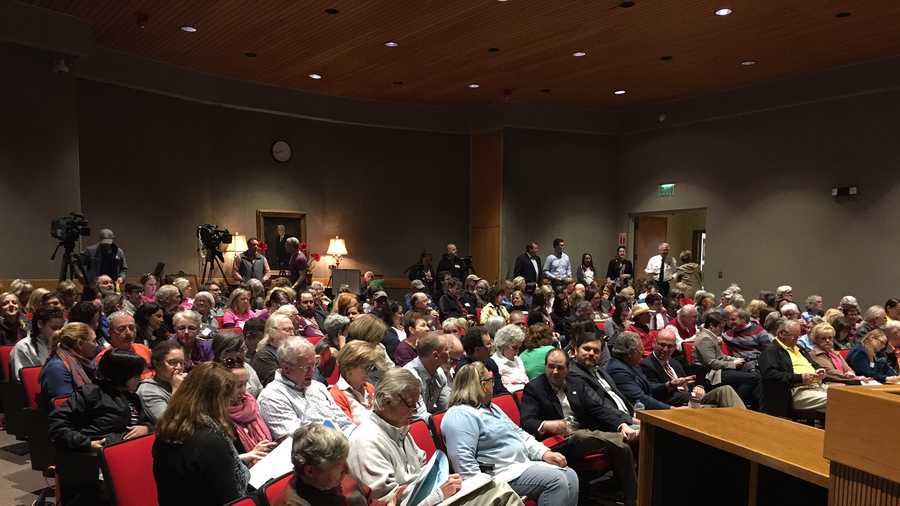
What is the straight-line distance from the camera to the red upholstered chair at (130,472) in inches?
94.7

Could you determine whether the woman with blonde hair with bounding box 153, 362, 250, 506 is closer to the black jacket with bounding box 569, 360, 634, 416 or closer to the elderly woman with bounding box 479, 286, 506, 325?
the black jacket with bounding box 569, 360, 634, 416

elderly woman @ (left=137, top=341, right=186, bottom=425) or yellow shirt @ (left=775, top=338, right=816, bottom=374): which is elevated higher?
elderly woman @ (left=137, top=341, right=186, bottom=425)

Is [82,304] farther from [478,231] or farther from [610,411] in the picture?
[478,231]

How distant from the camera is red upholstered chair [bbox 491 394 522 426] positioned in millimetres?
3629

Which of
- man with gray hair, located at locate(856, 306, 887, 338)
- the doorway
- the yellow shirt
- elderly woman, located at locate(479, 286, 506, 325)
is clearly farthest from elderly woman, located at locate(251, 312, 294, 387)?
the doorway

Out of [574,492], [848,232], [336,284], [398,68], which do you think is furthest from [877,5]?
[336,284]

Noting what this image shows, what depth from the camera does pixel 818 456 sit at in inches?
76.0

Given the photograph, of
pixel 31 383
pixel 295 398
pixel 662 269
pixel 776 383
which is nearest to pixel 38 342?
pixel 31 383

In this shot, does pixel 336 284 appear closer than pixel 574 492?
No

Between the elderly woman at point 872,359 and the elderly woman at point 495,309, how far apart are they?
10.6 feet

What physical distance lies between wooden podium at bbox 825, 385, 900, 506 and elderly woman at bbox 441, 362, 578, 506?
1716 millimetres

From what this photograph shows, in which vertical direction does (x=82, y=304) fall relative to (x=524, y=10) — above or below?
below

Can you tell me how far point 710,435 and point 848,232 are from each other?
989 centimetres

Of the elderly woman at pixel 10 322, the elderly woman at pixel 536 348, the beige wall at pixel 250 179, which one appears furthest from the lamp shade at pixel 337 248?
the elderly woman at pixel 536 348
